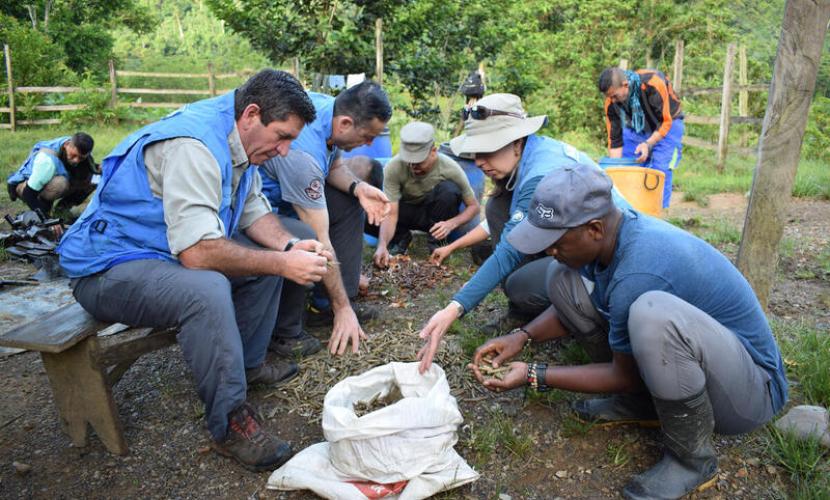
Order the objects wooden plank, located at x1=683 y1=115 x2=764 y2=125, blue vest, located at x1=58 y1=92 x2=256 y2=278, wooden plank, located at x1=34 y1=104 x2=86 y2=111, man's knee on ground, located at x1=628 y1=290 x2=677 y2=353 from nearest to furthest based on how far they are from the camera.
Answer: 1. man's knee on ground, located at x1=628 y1=290 x2=677 y2=353
2. blue vest, located at x1=58 y1=92 x2=256 y2=278
3. wooden plank, located at x1=683 y1=115 x2=764 y2=125
4. wooden plank, located at x1=34 y1=104 x2=86 y2=111

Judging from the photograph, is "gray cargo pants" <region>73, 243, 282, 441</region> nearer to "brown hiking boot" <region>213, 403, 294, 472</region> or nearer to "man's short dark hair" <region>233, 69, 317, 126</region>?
"brown hiking boot" <region>213, 403, 294, 472</region>

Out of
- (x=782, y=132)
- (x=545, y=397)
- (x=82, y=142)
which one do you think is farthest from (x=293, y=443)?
(x=82, y=142)

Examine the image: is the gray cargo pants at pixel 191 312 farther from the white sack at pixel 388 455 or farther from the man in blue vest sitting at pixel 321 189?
the man in blue vest sitting at pixel 321 189

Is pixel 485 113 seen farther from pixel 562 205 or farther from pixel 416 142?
pixel 416 142

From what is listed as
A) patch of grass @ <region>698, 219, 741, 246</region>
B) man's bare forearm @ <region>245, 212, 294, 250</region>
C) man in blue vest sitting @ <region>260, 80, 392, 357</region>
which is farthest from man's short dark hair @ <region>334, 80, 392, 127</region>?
patch of grass @ <region>698, 219, 741, 246</region>

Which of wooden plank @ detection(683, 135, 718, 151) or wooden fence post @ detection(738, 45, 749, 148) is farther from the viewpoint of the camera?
wooden fence post @ detection(738, 45, 749, 148)

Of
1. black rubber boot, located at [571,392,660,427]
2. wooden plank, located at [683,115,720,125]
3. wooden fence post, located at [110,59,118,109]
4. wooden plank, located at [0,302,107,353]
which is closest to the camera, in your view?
wooden plank, located at [0,302,107,353]

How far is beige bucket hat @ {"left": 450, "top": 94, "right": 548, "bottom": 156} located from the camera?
296 cm

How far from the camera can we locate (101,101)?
1526cm

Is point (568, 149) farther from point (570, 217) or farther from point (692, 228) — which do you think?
point (692, 228)

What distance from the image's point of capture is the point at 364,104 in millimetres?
3262

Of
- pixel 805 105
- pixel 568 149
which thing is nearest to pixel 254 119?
pixel 568 149

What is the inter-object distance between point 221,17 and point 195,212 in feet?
29.7

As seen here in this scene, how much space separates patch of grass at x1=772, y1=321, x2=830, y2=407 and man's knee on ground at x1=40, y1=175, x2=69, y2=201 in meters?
6.98
